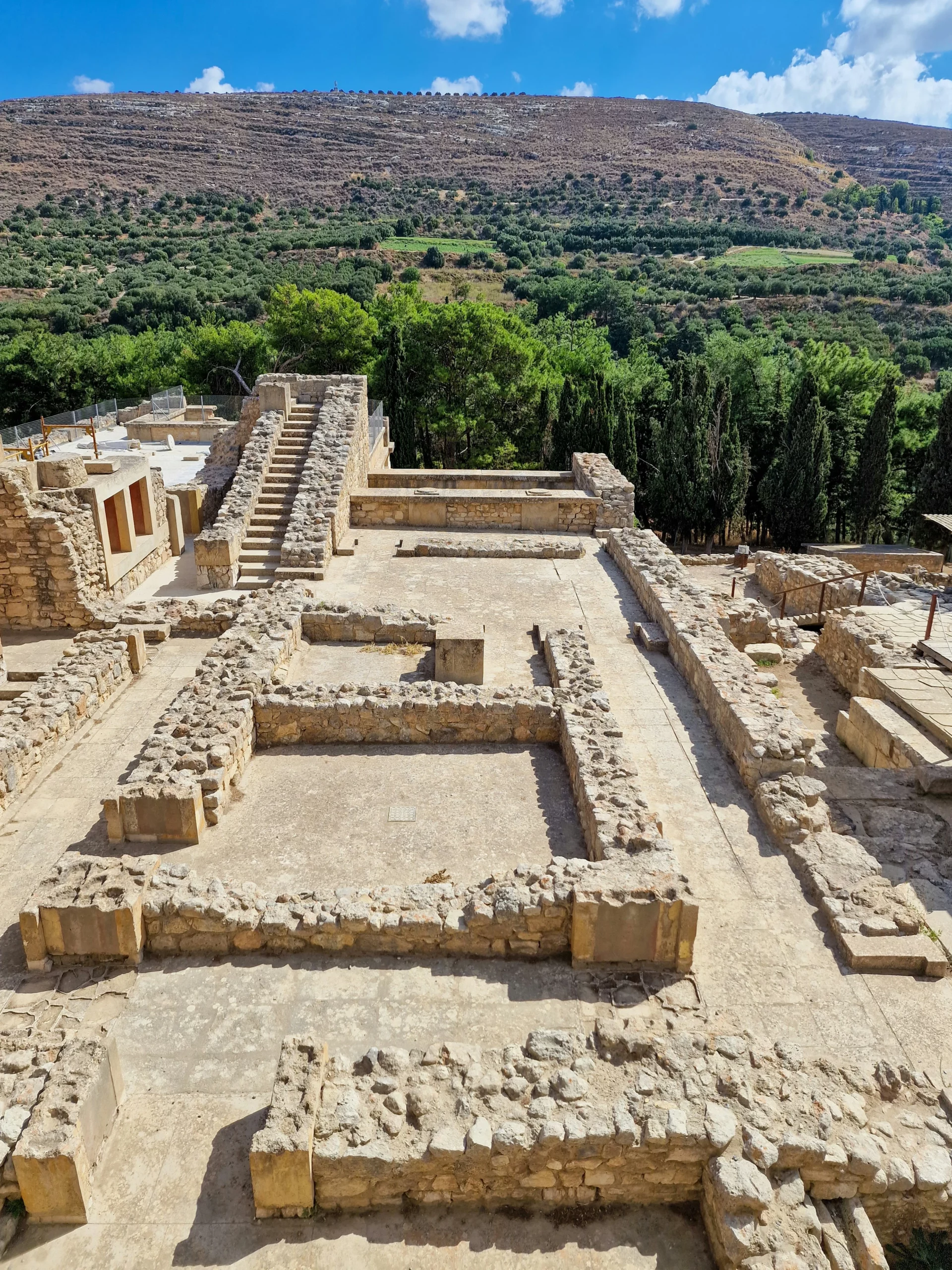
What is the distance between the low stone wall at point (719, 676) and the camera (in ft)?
29.0

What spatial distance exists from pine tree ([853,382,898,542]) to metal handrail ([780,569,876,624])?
459 inches

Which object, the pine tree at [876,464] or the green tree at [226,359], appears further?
the green tree at [226,359]

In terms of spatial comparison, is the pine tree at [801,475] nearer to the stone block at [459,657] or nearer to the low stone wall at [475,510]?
the low stone wall at [475,510]

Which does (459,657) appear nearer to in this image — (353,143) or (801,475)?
Answer: (801,475)

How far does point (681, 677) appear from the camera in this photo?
11484 mm

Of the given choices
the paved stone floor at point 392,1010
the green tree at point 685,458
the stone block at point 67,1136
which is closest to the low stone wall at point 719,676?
the paved stone floor at point 392,1010

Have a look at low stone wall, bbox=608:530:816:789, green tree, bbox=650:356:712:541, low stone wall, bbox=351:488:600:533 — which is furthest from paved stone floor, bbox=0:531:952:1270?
green tree, bbox=650:356:712:541

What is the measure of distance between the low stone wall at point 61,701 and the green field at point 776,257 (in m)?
90.1

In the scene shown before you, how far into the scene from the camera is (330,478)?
17453 millimetres

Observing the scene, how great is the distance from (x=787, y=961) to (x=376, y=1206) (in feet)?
12.1

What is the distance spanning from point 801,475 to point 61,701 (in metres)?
23.7

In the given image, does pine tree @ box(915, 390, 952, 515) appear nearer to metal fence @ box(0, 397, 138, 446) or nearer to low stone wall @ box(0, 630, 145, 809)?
low stone wall @ box(0, 630, 145, 809)

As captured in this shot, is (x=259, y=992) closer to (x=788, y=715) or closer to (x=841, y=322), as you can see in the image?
(x=788, y=715)

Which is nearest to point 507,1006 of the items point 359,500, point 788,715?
point 788,715
